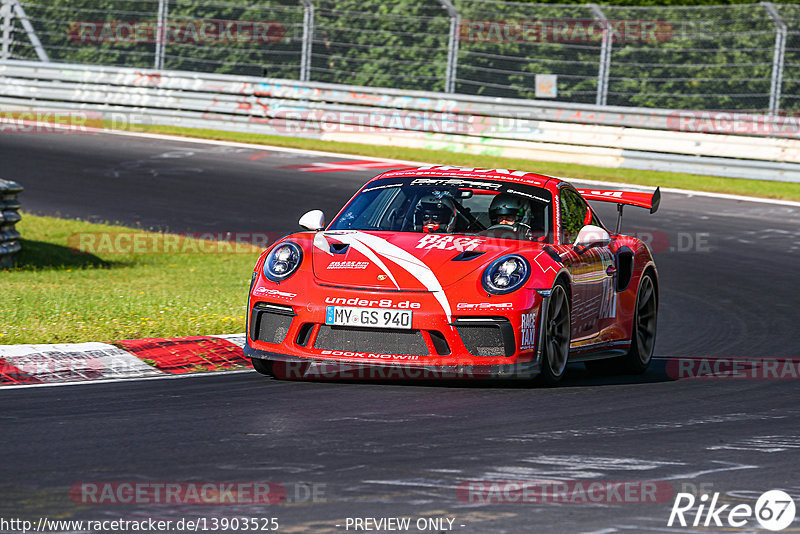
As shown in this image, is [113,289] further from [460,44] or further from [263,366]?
[460,44]

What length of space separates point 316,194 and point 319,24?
19.7 feet

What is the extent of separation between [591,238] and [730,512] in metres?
3.45

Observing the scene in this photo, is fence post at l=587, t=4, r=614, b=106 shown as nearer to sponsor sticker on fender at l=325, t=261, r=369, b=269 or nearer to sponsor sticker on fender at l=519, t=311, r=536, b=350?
sponsor sticker on fender at l=325, t=261, r=369, b=269

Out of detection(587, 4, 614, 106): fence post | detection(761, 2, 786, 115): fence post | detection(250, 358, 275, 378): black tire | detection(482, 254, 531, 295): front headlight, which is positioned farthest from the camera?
detection(587, 4, 614, 106): fence post

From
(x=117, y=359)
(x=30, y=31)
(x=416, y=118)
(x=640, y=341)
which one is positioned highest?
(x=30, y=31)

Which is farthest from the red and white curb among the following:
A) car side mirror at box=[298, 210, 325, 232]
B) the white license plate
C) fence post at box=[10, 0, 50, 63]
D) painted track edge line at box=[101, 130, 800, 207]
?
fence post at box=[10, 0, 50, 63]

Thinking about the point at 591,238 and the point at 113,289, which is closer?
the point at 591,238

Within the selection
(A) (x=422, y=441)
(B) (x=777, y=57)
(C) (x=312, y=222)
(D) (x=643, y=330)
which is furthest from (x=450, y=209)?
(B) (x=777, y=57)

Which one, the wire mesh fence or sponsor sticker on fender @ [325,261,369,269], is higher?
the wire mesh fence

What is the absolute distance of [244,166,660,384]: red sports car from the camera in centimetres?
714

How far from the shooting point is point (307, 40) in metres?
23.1

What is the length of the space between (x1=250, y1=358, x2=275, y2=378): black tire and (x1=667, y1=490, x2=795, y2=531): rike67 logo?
3.20 metres

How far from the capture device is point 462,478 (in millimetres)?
5059

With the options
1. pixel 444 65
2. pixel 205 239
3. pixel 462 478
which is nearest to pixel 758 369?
pixel 462 478
